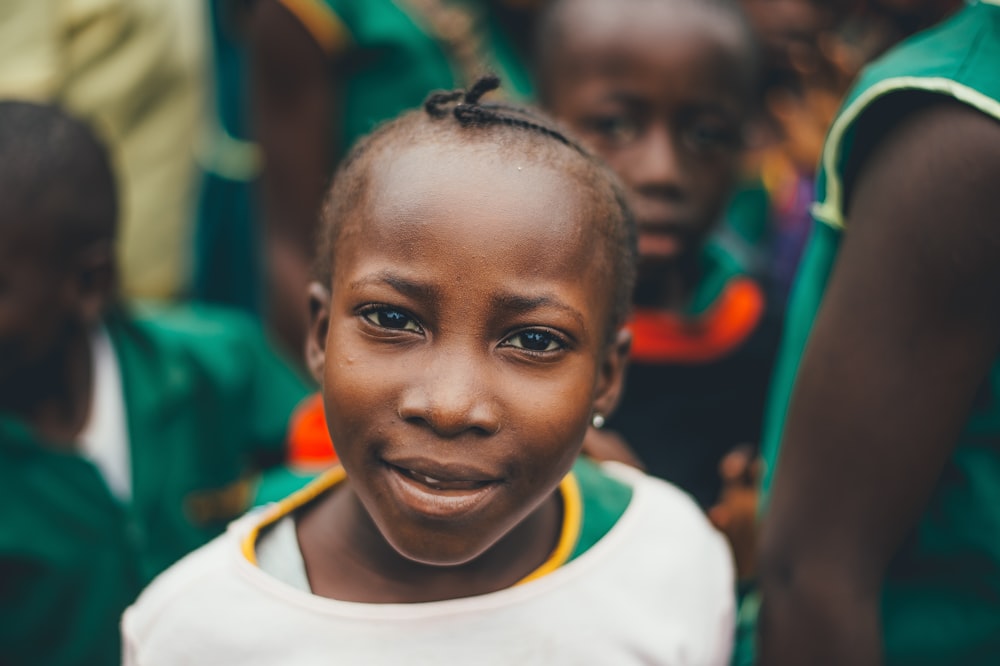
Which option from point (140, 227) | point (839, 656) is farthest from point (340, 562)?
point (140, 227)

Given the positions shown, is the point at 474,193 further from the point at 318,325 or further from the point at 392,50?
the point at 392,50

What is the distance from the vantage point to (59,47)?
2.96m

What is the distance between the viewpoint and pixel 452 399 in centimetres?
125

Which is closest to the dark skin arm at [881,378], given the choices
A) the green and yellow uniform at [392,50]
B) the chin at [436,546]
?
the chin at [436,546]

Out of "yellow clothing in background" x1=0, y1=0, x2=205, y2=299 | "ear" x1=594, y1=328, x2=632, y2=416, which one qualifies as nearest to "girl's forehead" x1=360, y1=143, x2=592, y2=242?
"ear" x1=594, y1=328, x2=632, y2=416

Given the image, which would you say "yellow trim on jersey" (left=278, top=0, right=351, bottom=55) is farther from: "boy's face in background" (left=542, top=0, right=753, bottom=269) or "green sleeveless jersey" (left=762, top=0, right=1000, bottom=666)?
"green sleeveless jersey" (left=762, top=0, right=1000, bottom=666)

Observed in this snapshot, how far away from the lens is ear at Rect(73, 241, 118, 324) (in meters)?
2.26

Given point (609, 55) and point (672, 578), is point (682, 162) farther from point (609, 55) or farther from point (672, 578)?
point (672, 578)

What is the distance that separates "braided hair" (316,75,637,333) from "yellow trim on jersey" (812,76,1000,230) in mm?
301

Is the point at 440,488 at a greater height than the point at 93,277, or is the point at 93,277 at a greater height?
the point at 440,488

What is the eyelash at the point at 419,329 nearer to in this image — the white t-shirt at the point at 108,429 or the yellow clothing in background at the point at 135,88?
the white t-shirt at the point at 108,429

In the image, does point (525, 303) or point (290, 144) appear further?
point (290, 144)

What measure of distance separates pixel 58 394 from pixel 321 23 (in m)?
1.07

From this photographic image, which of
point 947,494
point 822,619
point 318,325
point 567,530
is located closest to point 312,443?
point 318,325
